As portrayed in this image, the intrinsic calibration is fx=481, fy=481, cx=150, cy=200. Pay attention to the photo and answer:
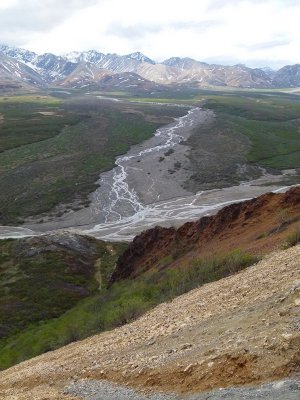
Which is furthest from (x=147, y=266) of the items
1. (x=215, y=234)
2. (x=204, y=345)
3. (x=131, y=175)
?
(x=131, y=175)

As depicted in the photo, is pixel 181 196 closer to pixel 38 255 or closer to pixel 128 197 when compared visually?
pixel 128 197

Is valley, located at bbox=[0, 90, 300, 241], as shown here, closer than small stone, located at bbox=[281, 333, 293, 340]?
No

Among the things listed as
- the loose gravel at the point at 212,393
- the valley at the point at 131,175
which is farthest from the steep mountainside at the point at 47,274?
the loose gravel at the point at 212,393

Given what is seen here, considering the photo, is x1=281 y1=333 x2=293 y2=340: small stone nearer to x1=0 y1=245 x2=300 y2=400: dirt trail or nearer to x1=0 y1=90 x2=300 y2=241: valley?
x1=0 y1=245 x2=300 y2=400: dirt trail

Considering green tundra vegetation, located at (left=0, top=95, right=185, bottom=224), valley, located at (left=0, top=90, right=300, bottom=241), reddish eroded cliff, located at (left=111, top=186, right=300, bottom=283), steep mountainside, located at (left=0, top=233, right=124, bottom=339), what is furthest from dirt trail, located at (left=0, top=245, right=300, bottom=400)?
green tundra vegetation, located at (left=0, top=95, right=185, bottom=224)

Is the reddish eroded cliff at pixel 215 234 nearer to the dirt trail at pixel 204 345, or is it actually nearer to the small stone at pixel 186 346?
the dirt trail at pixel 204 345

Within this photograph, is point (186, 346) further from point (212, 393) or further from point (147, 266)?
point (147, 266)

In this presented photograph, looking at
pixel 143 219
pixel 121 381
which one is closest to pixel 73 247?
pixel 143 219
